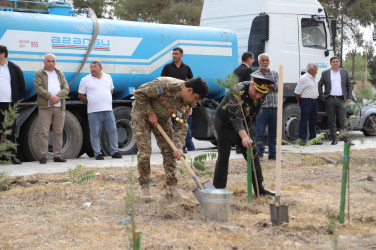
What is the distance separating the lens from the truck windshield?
16422mm

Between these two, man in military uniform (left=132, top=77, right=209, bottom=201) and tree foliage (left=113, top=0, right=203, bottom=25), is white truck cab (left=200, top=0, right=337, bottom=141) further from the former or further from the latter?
tree foliage (left=113, top=0, right=203, bottom=25)

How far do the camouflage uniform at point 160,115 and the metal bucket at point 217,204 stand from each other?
4.08 ft

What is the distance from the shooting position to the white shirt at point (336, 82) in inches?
612

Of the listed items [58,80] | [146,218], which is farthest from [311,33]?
[146,218]

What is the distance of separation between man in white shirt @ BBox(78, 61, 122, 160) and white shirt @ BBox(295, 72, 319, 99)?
439cm

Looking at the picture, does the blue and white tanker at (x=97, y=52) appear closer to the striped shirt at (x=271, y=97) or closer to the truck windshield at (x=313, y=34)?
the truck windshield at (x=313, y=34)

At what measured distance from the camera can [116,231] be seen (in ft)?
20.6

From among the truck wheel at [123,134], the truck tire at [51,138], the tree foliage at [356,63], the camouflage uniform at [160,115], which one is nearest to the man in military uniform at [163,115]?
the camouflage uniform at [160,115]

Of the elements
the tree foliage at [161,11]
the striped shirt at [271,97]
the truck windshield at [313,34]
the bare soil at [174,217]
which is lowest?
the bare soil at [174,217]

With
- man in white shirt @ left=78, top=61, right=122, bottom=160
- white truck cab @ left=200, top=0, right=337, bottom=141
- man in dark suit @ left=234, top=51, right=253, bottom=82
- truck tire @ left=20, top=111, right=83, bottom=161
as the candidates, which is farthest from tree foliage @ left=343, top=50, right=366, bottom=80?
truck tire @ left=20, top=111, right=83, bottom=161

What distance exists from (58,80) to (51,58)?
0.50 m

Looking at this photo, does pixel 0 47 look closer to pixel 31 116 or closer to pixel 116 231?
pixel 31 116

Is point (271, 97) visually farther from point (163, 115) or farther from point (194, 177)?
point (194, 177)

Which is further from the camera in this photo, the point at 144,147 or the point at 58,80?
the point at 58,80
